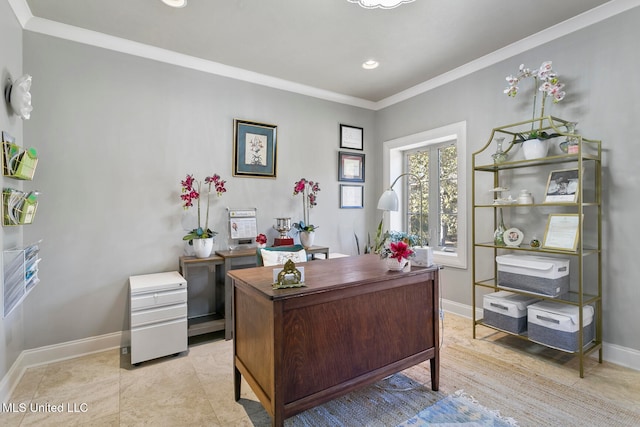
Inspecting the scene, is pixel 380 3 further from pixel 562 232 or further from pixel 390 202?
pixel 562 232

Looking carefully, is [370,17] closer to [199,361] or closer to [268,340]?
[268,340]

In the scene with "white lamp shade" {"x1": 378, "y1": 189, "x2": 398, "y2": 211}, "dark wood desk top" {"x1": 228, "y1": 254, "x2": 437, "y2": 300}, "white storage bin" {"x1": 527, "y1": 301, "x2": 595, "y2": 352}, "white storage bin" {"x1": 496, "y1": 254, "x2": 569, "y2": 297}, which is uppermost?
"white lamp shade" {"x1": 378, "y1": 189, "x2": 398, "y2": 211}

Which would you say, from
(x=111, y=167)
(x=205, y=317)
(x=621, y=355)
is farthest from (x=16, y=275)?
(x=621, y=355)

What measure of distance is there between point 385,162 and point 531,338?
2.62 meters

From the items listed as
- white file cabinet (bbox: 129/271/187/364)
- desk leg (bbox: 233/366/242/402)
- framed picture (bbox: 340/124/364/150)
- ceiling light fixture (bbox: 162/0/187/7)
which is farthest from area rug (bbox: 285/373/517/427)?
framed picture (bbox: 340/124/364/150)

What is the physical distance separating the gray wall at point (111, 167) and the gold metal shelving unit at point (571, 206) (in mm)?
2417

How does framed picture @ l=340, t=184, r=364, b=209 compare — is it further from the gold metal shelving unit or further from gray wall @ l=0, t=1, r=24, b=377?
gray wall @ l=0, t=1, r=24, b=377

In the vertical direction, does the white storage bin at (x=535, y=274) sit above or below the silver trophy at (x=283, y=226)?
below

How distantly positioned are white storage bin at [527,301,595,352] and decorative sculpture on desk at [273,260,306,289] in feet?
6.72

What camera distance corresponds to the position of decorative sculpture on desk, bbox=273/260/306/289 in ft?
5.24

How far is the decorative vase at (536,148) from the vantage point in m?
2.59

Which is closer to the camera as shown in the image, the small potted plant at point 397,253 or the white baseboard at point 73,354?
the small potted plant at point 397,253

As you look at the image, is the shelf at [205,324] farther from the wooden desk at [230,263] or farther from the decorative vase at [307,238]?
the decorative vase at [307,238]

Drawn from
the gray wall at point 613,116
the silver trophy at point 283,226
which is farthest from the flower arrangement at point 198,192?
the gray wall at point 613,116
